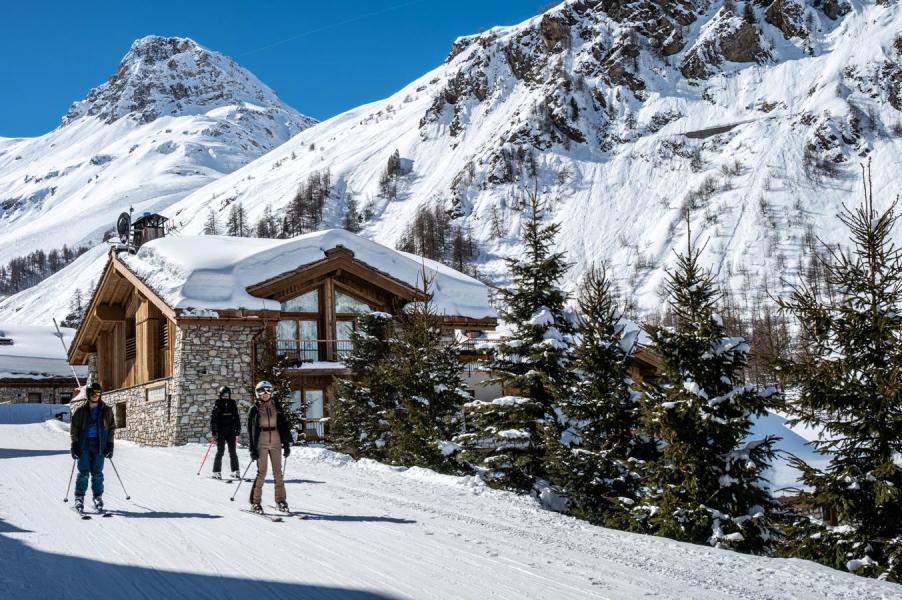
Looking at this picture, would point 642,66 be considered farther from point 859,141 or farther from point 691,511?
point 691,511

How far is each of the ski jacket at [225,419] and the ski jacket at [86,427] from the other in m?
3.88

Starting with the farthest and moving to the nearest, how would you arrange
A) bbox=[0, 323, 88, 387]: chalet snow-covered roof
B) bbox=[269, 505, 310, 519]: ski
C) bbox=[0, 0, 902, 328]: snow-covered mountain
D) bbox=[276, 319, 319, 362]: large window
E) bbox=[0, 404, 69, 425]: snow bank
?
bbox=[0, 0, 902, 328]: snow-covered mountain → bbox=[0, 323, 88, 387]: chalet snow-covered roof → bbox=[0, 404, 69, 425]: snow bank → bbox=[276, 319, 319, 362]: large window → bbox=[269, 505, 310, 519]: ski

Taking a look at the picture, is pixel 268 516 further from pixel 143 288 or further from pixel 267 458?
pixel 143 288

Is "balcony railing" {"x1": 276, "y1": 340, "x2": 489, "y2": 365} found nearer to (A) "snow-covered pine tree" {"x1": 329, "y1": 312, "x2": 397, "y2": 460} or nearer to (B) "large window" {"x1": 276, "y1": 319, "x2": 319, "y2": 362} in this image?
(B) "large window" {"x1": 276, "y1": 319, "x2": 319, "y2": 362}

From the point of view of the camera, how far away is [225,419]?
1442 centimetres

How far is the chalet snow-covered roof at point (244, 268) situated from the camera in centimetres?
2170

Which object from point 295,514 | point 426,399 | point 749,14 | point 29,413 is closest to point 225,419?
point 426,399

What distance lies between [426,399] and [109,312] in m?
18.0

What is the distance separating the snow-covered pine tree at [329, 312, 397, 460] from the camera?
57.8 ft

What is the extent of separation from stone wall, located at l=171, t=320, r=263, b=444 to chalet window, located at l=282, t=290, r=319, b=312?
2.73 meters

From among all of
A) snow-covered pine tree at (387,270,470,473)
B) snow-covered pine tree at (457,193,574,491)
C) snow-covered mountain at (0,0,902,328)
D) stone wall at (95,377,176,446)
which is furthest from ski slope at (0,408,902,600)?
snow-covered mountain at (0,0,902,328)

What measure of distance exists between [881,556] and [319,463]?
35.1 ft

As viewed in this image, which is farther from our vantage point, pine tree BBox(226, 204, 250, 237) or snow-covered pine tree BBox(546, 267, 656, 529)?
pine tree BBox(226, 204, 250, 237)

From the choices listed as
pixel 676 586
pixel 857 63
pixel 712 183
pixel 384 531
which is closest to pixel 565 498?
pixel 384 531
